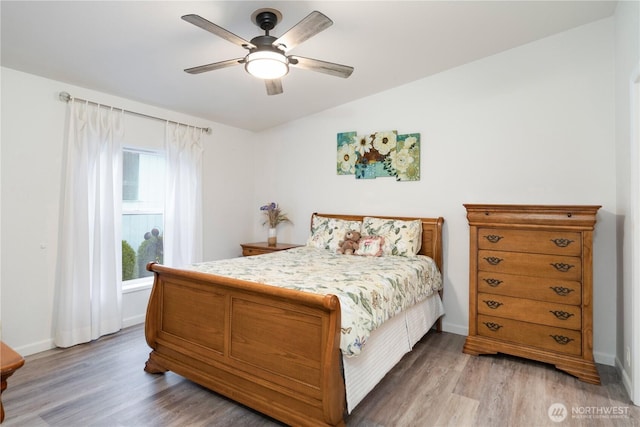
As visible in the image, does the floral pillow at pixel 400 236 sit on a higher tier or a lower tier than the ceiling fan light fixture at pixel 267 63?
lower

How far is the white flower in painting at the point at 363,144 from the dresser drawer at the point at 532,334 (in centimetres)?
213

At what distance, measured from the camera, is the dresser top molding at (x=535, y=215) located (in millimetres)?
2459

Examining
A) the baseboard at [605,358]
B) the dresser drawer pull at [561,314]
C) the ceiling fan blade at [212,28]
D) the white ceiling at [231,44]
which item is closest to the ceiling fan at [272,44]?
the ceiling fan blade at [212,28]

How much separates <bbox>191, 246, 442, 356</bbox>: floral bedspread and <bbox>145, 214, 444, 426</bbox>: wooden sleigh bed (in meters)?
0.12

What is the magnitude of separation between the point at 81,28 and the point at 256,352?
2485mm

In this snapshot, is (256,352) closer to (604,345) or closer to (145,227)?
(145,227)

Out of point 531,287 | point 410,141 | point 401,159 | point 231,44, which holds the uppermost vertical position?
point 231,44

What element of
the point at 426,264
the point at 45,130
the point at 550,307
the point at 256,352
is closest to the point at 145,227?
the point at 45,130

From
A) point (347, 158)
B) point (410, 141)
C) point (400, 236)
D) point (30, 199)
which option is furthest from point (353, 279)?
point (30, 199)

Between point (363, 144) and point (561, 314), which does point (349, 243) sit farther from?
point (561, 314)

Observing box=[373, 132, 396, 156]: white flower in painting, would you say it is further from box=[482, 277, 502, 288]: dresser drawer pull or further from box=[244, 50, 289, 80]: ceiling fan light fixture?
box=[244, 50, 289, 80]: ceiling fan light fixture

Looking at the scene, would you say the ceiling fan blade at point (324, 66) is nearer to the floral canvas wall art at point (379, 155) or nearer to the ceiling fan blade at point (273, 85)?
the ceiling fan blade at point (273, 85)

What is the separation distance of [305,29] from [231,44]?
99 centimetres

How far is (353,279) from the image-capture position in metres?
2.29
